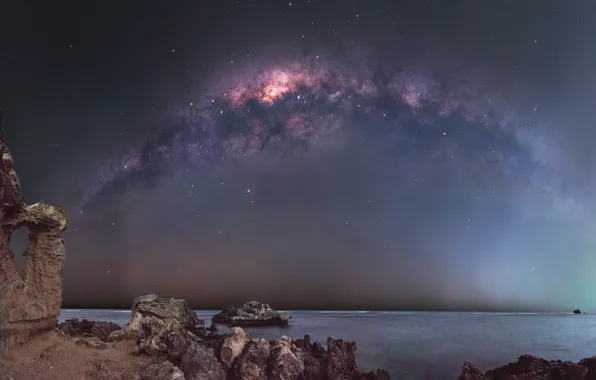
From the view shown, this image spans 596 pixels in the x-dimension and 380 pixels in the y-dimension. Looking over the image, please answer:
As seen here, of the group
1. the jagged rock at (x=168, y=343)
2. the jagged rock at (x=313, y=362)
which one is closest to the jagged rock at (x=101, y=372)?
the jagged rock at (x=168, y=343)

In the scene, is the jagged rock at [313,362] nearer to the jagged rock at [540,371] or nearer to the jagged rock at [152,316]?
the jagged rock at [152,316]

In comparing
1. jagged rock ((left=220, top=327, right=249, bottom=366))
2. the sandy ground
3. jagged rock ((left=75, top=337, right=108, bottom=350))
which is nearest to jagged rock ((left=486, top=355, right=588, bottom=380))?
jagged rock ((left=220, top=327, right=249, bottom=366))

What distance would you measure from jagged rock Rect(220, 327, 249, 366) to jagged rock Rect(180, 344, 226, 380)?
109 cm

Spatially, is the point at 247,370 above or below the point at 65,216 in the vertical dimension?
below

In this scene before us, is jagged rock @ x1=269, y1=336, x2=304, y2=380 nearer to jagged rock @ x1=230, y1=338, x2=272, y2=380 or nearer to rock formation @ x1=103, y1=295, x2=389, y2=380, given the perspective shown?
rock formation @ x1=103, y1=295, x2=389, y2=380

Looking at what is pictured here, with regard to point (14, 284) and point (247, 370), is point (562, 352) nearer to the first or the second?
point (247, 370)

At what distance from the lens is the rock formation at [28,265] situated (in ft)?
38.9

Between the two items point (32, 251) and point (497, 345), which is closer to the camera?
point (32, 251)

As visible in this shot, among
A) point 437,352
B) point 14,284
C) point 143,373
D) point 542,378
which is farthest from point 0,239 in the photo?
point 437,352

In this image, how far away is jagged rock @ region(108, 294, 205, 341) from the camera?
56.1 ft

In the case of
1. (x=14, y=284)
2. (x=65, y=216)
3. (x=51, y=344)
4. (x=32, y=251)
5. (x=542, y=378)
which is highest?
(x=65, y=216)

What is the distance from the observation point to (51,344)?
1319cm

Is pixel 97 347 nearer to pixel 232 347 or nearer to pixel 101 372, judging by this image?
pixel 101 372

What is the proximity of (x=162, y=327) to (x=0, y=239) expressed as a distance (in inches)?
292
